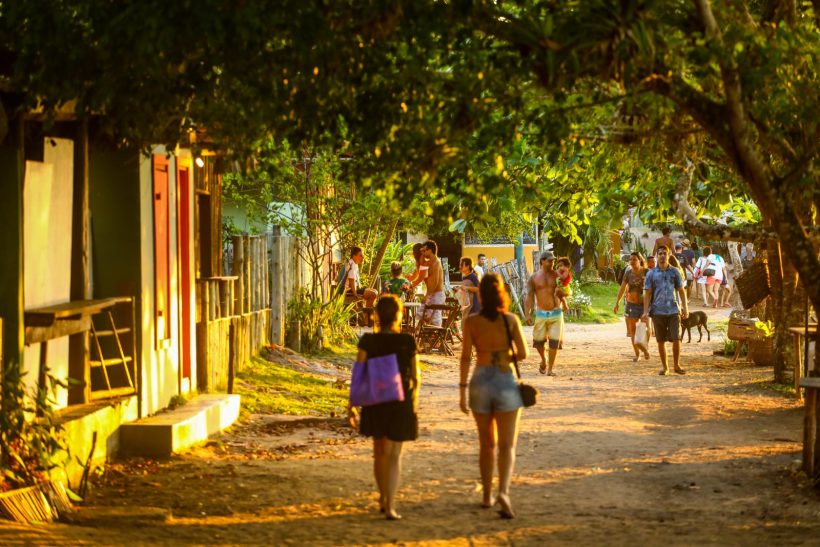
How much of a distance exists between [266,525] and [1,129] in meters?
3.25

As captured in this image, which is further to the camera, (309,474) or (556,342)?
(556,342)

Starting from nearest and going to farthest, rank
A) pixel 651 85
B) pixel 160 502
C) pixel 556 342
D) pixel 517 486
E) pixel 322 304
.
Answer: pixel 651 85 < pixel 160 502 < pixel 517 486 < pixel 556 342 < pixel 322 304

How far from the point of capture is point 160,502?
9.67 metres

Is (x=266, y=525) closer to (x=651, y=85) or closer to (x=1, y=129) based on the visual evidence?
(x=1, y=129)

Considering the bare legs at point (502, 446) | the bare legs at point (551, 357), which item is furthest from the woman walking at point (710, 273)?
the bare legs at point (502, 446)

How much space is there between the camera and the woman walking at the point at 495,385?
9141mm

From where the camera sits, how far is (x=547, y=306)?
19891mm

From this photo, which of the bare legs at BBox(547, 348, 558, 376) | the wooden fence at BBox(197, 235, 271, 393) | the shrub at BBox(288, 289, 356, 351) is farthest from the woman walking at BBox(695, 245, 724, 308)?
the wooden fence at BBox(197, 235, 271, 393)

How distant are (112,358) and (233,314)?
5.22 meters

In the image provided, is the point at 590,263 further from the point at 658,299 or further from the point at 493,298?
the point at 493,298

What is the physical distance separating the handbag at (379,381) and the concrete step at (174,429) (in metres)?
3.14

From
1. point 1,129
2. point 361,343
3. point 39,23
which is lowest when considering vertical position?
point 361,343

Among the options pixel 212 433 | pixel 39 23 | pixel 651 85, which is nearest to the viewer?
pixel 39 23

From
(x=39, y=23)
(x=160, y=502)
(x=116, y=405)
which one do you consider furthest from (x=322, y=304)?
(x=39, y=23)
